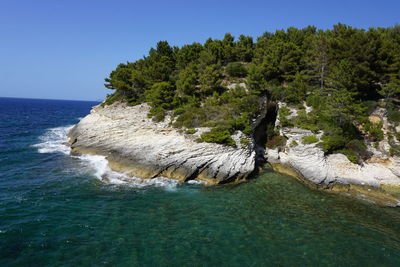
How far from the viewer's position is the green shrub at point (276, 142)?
99.8 feet

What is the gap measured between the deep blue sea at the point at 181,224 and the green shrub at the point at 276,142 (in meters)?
6.42

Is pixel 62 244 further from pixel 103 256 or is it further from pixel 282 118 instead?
pixel 282 118

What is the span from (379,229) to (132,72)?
44652 mm

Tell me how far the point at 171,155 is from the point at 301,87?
76.4 feet

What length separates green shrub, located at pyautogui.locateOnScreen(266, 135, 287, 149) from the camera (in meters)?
30.4

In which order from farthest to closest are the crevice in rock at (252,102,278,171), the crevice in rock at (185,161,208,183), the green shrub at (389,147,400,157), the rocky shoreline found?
the crevice in rock at (252,102,278,171) → the crevice in rock at (185,161,208,183) → the green shrub at (389,147,400,157) → the rocky shoreline

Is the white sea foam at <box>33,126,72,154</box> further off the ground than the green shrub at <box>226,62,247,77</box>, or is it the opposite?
the green shrub at <box>226,62,247,77</box>

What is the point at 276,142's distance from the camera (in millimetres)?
31234

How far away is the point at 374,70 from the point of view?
32.5 meters

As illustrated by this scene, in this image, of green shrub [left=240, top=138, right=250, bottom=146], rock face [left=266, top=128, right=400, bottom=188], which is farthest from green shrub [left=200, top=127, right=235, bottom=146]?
rock face [left=266, top=128, right=400, bottom=188]

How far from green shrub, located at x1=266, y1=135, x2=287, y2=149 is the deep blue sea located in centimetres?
642

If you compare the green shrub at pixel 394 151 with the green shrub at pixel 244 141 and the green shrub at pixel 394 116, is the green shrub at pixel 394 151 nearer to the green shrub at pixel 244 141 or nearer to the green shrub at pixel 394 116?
the green shrub at pixel 394 116

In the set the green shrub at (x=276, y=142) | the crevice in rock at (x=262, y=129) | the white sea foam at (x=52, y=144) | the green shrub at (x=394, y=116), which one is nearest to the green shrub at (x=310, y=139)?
the green shrub at (x=276, y=142)

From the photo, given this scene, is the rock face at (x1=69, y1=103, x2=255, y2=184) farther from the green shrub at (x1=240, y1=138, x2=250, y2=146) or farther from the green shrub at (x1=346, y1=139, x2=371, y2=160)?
the green shrub at (x1=346, y1=139, x2=371, y2=160)
